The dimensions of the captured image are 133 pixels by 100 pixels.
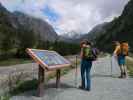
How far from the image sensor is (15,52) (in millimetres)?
76562

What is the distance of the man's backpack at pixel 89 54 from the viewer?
11.5 meters

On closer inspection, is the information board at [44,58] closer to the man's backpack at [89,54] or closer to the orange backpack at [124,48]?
the man's backpack at [89,54]

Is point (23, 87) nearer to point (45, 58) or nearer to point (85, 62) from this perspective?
point (45, 58)

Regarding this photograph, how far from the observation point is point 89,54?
1159cm

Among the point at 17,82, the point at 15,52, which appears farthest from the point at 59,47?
the point at 17,82

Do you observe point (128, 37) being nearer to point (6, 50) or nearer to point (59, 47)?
point (59, 47)

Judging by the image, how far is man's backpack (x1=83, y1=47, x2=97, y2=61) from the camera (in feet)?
37.9

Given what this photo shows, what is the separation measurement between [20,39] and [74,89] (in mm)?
81923

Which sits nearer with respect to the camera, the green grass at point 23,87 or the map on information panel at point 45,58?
the map on information panel at point 45,58

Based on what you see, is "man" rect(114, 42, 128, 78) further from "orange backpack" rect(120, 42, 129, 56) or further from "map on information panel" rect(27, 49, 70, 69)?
"map on information panel" rect(27, 49, 70, 69)

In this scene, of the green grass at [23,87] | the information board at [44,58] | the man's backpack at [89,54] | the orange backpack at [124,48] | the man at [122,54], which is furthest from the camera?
the orange backpack at [124,48]

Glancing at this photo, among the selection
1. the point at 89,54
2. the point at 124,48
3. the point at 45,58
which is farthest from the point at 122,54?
the point at 45,58

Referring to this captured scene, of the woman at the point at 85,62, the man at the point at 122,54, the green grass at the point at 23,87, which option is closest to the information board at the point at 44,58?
the woman at the point at 85,62

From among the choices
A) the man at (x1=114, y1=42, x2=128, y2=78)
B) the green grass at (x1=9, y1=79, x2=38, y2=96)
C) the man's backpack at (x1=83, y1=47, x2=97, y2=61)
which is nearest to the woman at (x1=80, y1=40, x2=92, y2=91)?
the man's backpack at (x1=83, y1=47, x2=97, y2=61)
